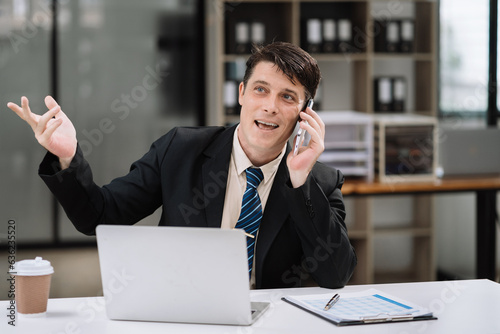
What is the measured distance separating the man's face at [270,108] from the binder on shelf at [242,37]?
2161 mm

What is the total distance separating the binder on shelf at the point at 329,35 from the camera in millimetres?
4195

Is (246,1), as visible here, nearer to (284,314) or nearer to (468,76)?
(468,76)

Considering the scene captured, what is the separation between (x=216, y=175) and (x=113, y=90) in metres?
2.85

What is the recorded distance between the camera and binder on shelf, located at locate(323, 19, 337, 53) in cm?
420

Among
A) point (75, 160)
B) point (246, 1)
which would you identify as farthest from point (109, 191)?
point (246, 1)

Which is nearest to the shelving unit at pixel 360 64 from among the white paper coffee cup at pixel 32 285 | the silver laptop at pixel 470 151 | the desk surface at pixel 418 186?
the silver laptop at pixel 470 151

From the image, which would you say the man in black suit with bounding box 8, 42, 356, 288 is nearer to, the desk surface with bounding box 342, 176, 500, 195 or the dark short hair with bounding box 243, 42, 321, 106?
the dark short hair with bounding box 243, 42, 321, 106

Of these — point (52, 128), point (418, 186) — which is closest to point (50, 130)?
point (52, 128)

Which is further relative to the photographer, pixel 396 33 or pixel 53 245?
pixel 53 245

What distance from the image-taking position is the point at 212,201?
2004 millimetres

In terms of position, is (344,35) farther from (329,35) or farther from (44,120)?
(44,120)

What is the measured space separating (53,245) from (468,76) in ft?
10.4

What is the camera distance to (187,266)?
1.42 m

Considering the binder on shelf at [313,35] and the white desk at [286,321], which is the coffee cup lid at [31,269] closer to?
the white desk at [286,321]
